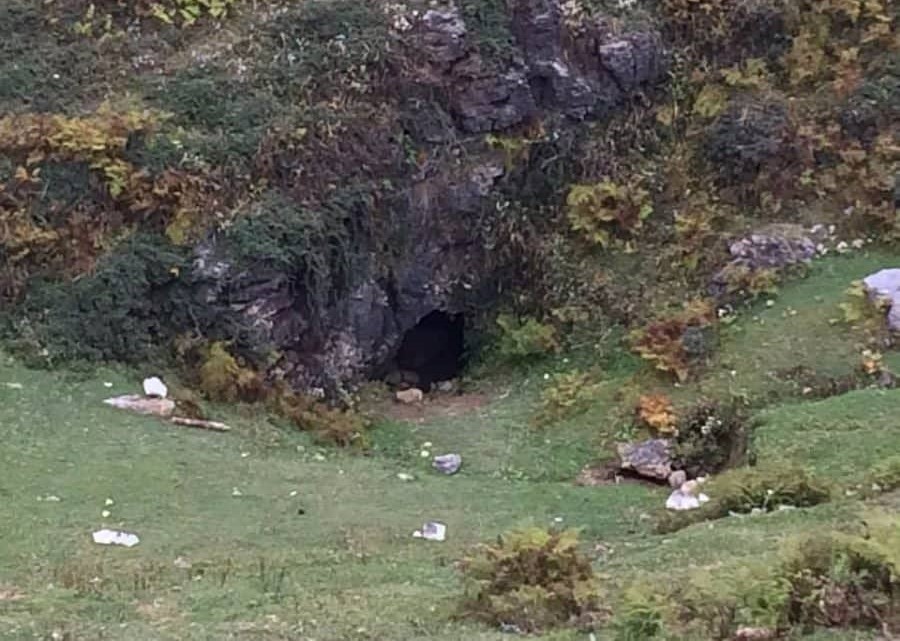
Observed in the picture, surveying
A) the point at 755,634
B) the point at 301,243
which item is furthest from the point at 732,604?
the point at 301,243

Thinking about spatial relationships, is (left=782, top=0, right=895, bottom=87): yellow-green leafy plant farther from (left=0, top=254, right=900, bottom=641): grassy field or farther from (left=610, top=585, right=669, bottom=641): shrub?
(left=610, top=585, right=669, bottom=641): shrub

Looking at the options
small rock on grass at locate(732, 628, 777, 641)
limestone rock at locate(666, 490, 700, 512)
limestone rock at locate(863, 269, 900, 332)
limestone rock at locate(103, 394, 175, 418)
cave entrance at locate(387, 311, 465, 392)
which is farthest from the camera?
cave entrance at locate(387, 311, 465, 392)

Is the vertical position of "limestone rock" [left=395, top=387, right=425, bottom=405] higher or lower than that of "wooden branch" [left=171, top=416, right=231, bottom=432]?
lower

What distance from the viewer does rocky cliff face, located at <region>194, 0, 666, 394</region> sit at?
58.0ft

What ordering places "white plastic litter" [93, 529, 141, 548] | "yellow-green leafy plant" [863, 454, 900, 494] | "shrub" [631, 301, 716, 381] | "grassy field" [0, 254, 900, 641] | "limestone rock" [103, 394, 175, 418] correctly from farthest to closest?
"shrub" [631, 301, 716, 381] → "limestone rock" [103, 394, 175, 418] → "yellow-green leafy plant" [863, 454, 900, 494] → "white plastic litter" [93, 529, 141, 548] → "grassy field" [0, 254, 900, 641]

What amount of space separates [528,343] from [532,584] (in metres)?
9.83

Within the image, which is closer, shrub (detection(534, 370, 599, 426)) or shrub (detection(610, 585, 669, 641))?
shrub (detection(610, 585, 669, 641))

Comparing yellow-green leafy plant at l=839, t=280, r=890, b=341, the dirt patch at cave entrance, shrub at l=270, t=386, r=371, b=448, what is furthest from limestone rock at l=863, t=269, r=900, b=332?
shrub at l=270, t=386, r=371, b=448

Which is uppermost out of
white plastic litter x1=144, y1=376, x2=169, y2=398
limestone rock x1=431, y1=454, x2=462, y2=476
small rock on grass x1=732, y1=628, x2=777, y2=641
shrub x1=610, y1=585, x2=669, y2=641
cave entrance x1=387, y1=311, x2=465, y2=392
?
small rock on grass x1=732, y1=628, x2=777, y2=641

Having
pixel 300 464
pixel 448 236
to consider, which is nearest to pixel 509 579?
pixel 300 464

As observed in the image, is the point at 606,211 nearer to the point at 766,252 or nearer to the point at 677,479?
the point at 766,252

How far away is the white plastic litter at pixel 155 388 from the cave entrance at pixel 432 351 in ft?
14.9

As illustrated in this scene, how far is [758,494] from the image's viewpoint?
1116 cm

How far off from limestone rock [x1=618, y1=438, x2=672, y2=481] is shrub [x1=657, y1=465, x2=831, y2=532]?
2.28m
